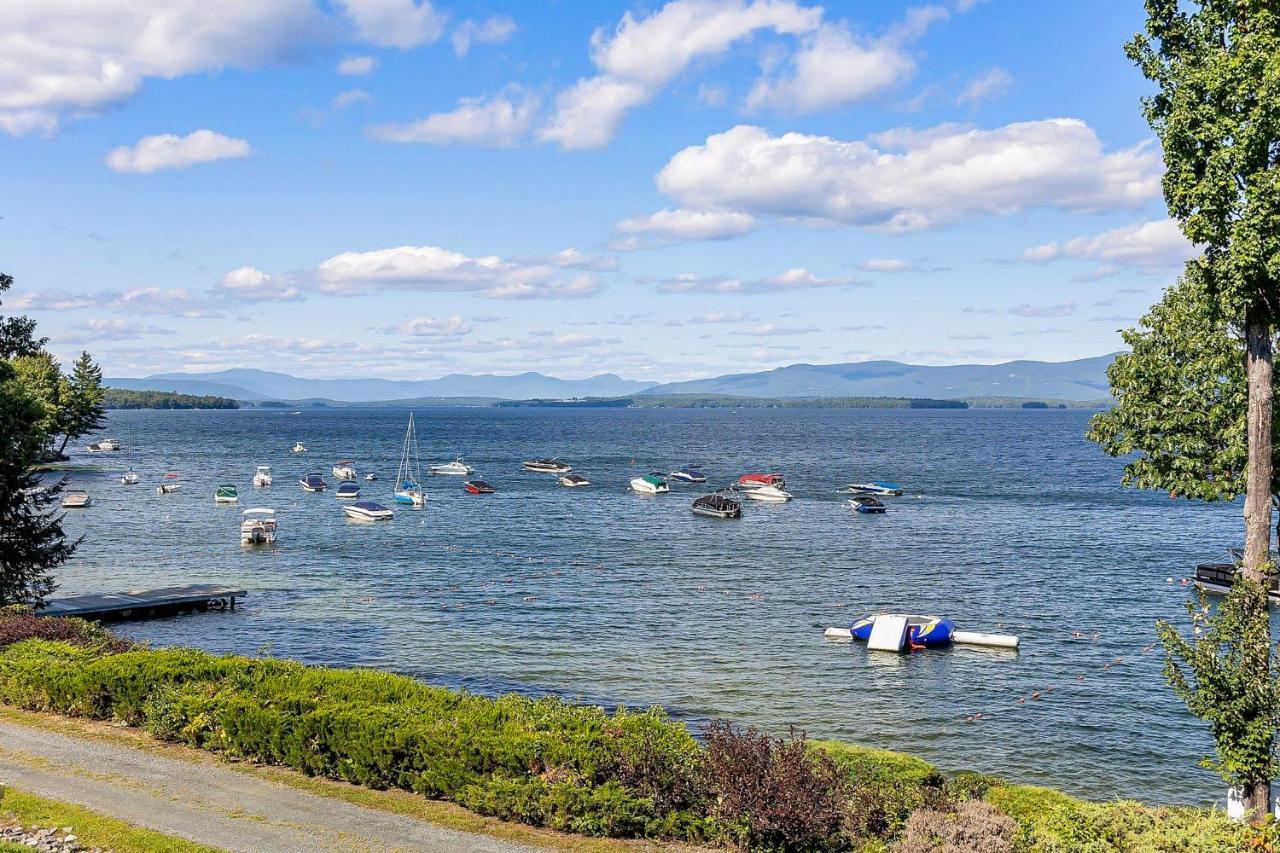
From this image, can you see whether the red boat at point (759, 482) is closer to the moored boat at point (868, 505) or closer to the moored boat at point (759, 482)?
the moored boat at point (759, 482)

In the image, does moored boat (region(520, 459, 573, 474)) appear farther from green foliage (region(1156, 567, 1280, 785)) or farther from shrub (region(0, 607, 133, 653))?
green foliage (region(1156, 567, 1280, 785))

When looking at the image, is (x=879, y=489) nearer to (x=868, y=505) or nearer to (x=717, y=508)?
(x=868, y=505)

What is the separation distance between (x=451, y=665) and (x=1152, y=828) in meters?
33.9

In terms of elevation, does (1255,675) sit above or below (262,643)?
above

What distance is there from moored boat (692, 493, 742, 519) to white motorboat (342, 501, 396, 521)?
102ft

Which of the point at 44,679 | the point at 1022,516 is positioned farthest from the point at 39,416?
the point at 1022,516

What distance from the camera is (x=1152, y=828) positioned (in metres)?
14.5

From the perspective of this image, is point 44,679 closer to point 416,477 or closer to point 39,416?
point 39,416

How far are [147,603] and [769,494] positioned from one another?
73.3 metres

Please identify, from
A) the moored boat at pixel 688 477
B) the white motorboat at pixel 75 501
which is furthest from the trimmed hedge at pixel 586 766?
the moored boat at pixel 688 477

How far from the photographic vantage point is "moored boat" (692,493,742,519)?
3853 inches

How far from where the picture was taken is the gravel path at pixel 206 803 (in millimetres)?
17859

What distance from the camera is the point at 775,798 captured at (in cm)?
1728

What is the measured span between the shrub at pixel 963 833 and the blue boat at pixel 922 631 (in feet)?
110
